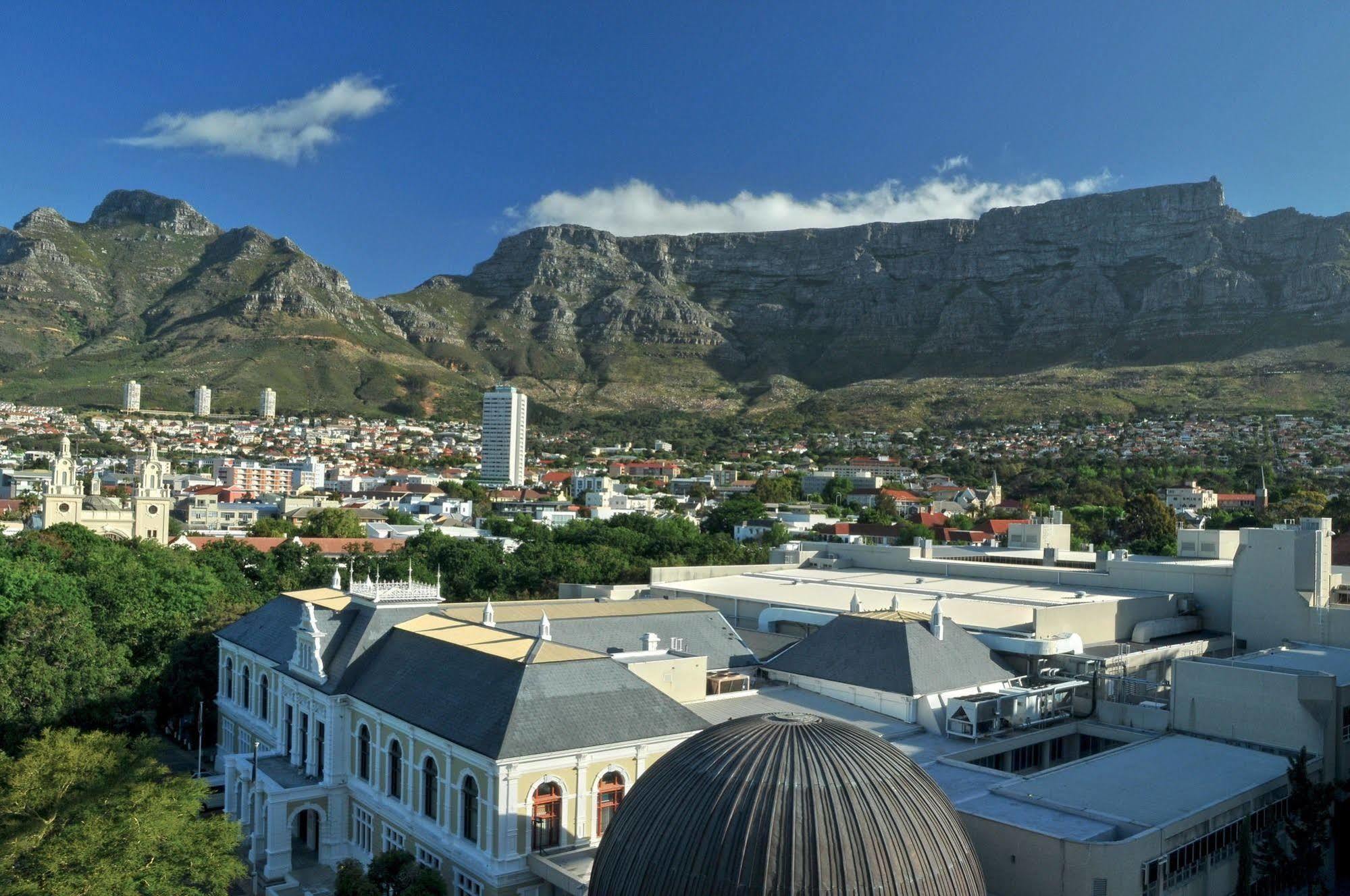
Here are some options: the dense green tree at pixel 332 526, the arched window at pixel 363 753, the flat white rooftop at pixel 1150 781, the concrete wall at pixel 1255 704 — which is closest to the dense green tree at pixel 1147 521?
the concrete wall at pixel 1255 704

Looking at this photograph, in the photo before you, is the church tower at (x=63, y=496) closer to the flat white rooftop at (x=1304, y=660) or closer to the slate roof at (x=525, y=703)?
the slate roof at (x=525, y=703)

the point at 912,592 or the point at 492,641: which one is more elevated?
the point at 492,641

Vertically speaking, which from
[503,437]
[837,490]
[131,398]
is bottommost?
[837,490]

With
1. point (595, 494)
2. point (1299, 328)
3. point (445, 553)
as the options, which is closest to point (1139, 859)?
point (445, 553)

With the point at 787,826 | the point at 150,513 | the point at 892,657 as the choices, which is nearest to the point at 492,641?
the point at 892,657

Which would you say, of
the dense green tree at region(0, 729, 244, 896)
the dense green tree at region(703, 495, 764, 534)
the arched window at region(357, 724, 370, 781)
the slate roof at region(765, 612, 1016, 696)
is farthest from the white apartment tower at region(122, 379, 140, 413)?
the slate roof at region(765, 612, 1016, 696)

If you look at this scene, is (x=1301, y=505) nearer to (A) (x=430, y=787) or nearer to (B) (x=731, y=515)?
(B) (x=731, y=515)

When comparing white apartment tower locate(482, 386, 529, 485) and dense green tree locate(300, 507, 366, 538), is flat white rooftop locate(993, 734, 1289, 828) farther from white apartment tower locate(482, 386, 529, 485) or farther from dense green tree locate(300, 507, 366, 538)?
white apartment tower locate(482, 386, 529, 485)
